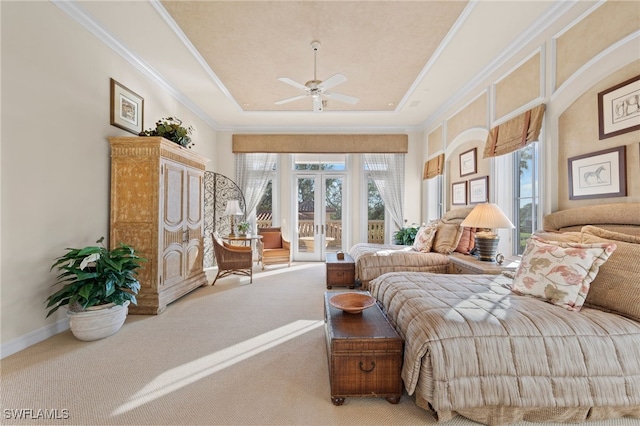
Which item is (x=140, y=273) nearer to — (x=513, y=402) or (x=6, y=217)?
(x=6, y=217)

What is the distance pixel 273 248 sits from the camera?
5809mm

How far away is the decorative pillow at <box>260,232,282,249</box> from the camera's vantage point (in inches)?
230

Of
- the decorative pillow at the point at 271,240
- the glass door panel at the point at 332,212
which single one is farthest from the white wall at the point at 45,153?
the glass door panel at the point at 332,212

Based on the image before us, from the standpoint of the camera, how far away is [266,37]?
3070 millimetres

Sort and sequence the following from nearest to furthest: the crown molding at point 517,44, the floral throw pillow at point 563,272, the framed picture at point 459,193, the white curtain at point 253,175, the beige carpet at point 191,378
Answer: the beige carpet at point 191,378 < the floral throw pillow at point 563,272 < the crown molding at point 517,44 < the framed picture at point 459,193 < the white curtain at point 253,175

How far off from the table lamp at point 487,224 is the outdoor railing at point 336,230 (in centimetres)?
320

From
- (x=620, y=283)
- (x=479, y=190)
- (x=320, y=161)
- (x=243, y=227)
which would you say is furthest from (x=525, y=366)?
(x=320, y=161)

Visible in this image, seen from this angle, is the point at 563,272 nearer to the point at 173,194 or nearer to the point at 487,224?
the point at 487,224

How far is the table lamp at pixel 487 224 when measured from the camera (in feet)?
9.74

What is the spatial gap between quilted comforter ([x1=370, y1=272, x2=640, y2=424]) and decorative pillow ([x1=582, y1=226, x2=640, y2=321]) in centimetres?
13

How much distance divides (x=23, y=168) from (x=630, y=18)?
4807 millimetres

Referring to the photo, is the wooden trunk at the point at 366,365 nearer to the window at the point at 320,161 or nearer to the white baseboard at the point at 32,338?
the white baseboard at the point at 32,338

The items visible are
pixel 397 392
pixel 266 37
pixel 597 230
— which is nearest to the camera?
pixel 397 392

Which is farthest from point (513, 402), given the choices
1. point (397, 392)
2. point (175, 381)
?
point (175, 381)
